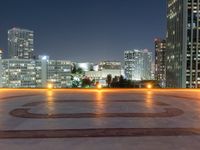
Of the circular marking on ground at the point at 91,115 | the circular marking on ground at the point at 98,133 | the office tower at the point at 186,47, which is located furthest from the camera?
the office tower at the point at 186,47

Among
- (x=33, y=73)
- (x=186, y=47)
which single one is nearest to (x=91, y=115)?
(x=186, y=47)

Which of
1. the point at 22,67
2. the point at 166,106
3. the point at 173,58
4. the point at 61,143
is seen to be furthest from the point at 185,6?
the point at 61,143

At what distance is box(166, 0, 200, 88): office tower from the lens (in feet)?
376

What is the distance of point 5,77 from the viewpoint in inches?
5241

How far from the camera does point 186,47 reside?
117 metres

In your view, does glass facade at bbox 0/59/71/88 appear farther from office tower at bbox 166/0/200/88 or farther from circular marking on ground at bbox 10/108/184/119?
circular marking on ground at bbox 10/108/184/119

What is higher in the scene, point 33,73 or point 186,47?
point 186,47

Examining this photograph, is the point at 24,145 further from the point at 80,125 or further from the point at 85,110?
the point at 85,110

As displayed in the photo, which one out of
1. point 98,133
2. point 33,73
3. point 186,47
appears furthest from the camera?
point 33,73

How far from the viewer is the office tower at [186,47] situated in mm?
114750

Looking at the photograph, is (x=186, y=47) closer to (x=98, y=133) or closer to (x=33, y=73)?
(x=33, y=73)

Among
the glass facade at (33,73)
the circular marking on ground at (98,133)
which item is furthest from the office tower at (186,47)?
the circular marking on ground at (98,133)

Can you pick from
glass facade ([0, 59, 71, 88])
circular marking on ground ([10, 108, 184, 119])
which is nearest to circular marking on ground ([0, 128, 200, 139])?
circular marking on ground ([10, 108, 184, 119])

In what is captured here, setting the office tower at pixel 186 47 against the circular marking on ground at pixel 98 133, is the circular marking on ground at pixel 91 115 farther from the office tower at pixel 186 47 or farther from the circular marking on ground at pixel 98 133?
the office tower at pixel 186 47
